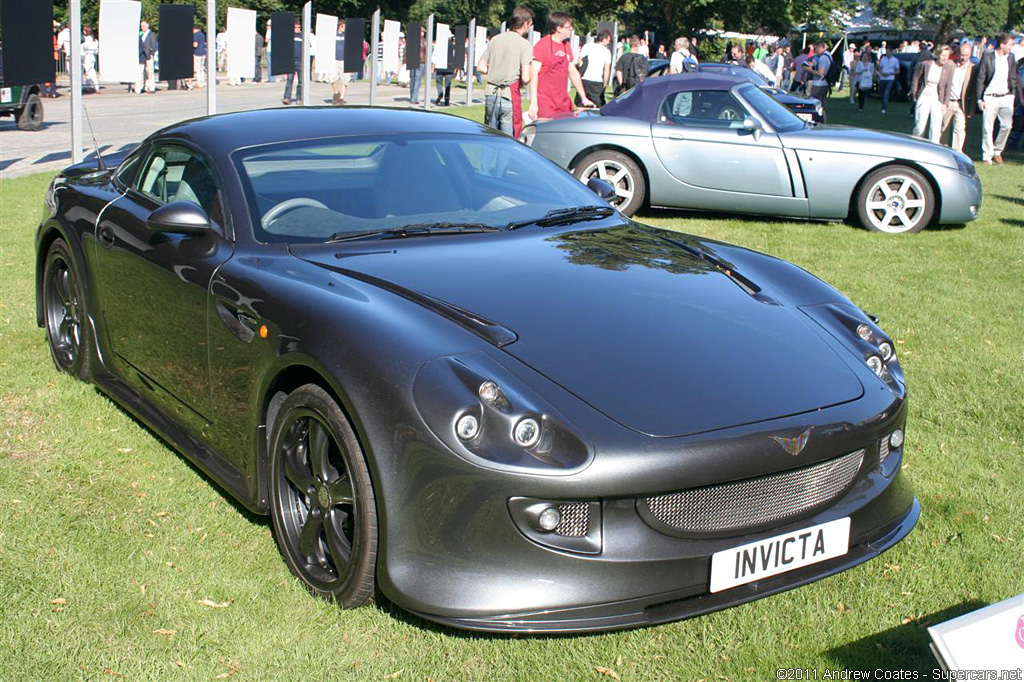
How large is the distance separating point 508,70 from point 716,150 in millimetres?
3043

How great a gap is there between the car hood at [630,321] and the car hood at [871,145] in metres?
6.66

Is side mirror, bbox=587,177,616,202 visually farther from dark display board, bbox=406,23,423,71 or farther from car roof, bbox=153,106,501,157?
dark display board, bbox=406,23,423,71

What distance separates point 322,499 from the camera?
136 inches

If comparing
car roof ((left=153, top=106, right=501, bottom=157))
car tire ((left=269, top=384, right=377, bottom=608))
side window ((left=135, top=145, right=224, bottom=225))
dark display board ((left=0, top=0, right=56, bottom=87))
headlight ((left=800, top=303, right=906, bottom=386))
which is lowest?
car tire ((left=269, top=384, right=377, bottom=608))

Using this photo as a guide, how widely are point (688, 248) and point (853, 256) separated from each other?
5218 mm

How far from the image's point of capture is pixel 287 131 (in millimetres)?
4719

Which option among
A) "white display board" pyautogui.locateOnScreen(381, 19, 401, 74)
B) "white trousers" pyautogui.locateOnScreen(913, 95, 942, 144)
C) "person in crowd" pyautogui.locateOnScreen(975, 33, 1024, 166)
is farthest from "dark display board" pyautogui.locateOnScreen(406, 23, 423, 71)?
"person in crowd" pyautogui.locateOnScreen(975, 33, 1024, 166)

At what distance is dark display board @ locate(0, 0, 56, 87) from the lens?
12547 mm

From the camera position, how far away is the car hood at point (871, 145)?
34.5ft

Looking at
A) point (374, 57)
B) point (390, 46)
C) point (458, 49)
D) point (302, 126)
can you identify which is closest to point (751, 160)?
point (302, 126)

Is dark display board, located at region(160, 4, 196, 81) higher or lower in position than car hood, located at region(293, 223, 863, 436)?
higher

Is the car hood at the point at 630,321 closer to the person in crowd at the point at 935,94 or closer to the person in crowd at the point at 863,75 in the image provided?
the person in crowd at the point at 935,94

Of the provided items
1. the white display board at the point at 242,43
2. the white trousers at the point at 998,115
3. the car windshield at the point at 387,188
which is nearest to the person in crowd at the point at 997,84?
the white trousers at the point at 998,115

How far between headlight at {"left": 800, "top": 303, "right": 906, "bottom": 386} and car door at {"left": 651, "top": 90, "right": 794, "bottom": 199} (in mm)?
6687
